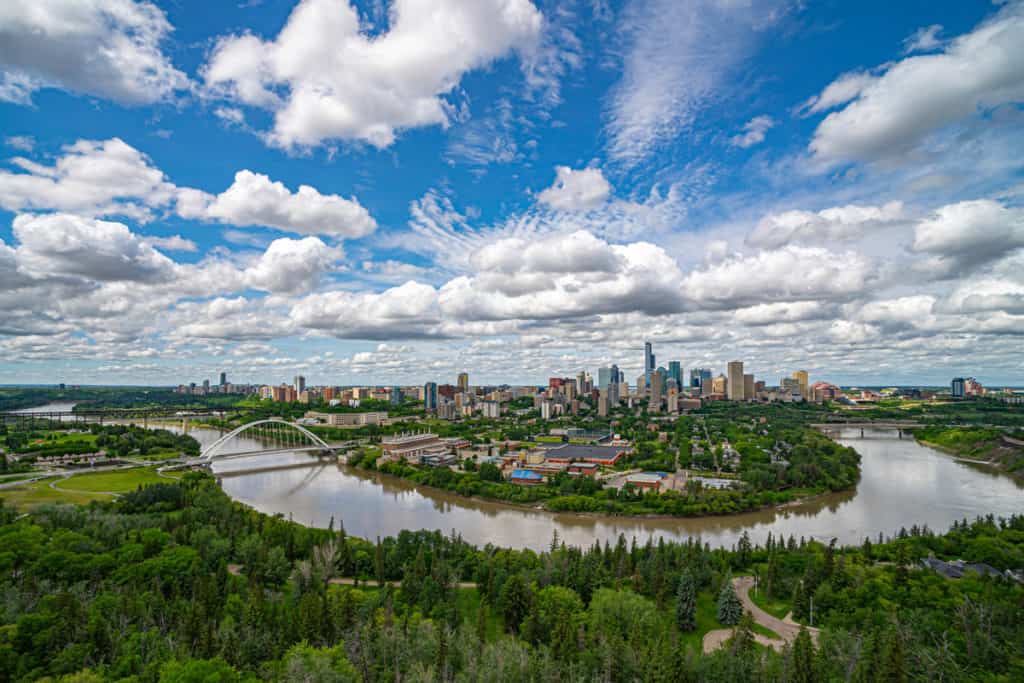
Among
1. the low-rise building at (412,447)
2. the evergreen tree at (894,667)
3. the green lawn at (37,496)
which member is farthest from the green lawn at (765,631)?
the low-rise building at (412,447)

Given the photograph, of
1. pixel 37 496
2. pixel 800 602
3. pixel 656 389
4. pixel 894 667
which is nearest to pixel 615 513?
pixel 800 602

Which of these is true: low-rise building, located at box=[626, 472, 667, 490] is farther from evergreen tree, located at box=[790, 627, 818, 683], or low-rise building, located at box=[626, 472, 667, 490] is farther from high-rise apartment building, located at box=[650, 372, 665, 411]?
high-rise apartment building, located at box=[650, 372, 665, 411]

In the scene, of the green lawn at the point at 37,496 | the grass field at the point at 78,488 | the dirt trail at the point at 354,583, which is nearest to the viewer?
the dirt trail at the point at 354,583

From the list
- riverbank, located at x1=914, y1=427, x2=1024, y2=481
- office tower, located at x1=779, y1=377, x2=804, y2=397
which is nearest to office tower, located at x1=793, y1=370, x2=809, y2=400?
office tower, located at x1=779, y1=377, x2=804, y2=397

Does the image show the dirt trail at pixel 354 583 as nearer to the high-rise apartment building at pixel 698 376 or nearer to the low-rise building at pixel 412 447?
the low-rise building at pixel 412 447

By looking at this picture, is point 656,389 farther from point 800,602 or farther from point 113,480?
point 800,602
